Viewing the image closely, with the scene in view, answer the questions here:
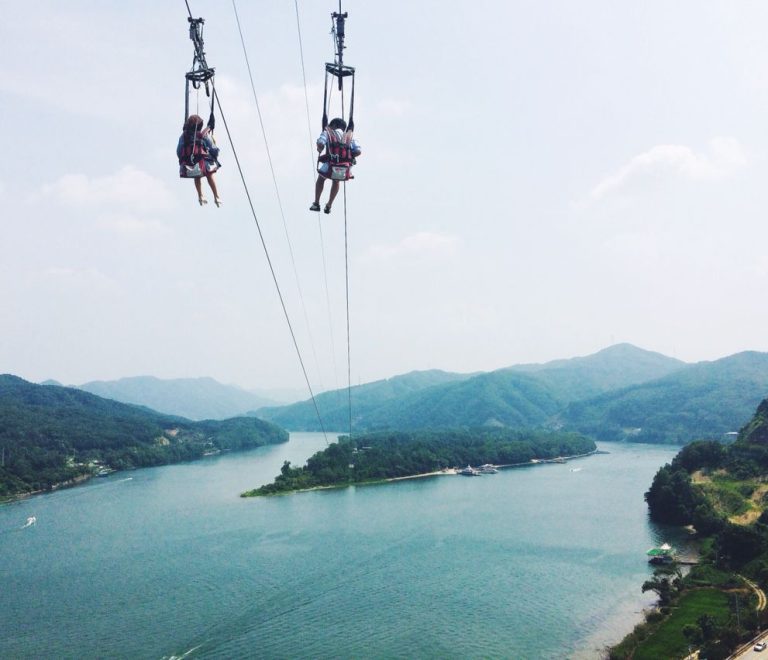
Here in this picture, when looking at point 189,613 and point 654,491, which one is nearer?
point 189,613

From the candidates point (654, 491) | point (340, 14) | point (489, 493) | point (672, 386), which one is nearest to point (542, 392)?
point (672, 386)

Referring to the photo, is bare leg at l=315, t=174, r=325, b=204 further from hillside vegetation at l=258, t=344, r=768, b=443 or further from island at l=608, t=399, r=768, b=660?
hillside vegetation at l=258, t=344, r=768, b=443

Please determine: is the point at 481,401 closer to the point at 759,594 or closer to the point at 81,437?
the point at 81,437

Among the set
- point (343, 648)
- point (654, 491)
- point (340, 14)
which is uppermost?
point (340, 14)

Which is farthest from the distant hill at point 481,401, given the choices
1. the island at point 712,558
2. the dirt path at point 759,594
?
the dirt path at point 759,594

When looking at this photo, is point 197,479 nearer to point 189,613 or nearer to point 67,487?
point 67,487

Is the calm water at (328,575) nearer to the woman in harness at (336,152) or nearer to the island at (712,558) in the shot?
the island at (712,558)

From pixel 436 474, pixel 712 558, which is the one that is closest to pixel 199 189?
pixel 712 558

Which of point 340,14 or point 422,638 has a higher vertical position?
point 340,14
